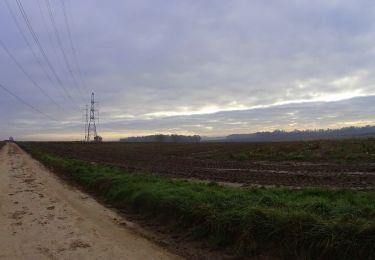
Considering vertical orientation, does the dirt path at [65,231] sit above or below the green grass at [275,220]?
below

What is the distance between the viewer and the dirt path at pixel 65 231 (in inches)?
373

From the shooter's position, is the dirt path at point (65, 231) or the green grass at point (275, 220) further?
the dirt path at point (65, 231)

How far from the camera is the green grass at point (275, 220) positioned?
26.6 feet

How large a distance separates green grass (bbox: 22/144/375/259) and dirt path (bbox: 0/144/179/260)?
1.35 meters

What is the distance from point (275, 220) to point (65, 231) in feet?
18.0

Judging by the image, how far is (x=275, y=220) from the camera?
369 inches

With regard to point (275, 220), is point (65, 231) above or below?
below

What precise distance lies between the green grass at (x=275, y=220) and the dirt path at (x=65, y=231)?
1352mm

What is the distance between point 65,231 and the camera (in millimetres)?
11555

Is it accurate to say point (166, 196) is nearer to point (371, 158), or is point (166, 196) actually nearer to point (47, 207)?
point (47, 207)

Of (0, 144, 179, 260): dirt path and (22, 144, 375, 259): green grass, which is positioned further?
Answer: (0, 144, 179, 260): dirt path

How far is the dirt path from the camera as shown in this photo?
A: 31.1 feet

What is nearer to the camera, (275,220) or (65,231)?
(275,220)

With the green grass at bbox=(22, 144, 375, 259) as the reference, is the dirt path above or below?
below
